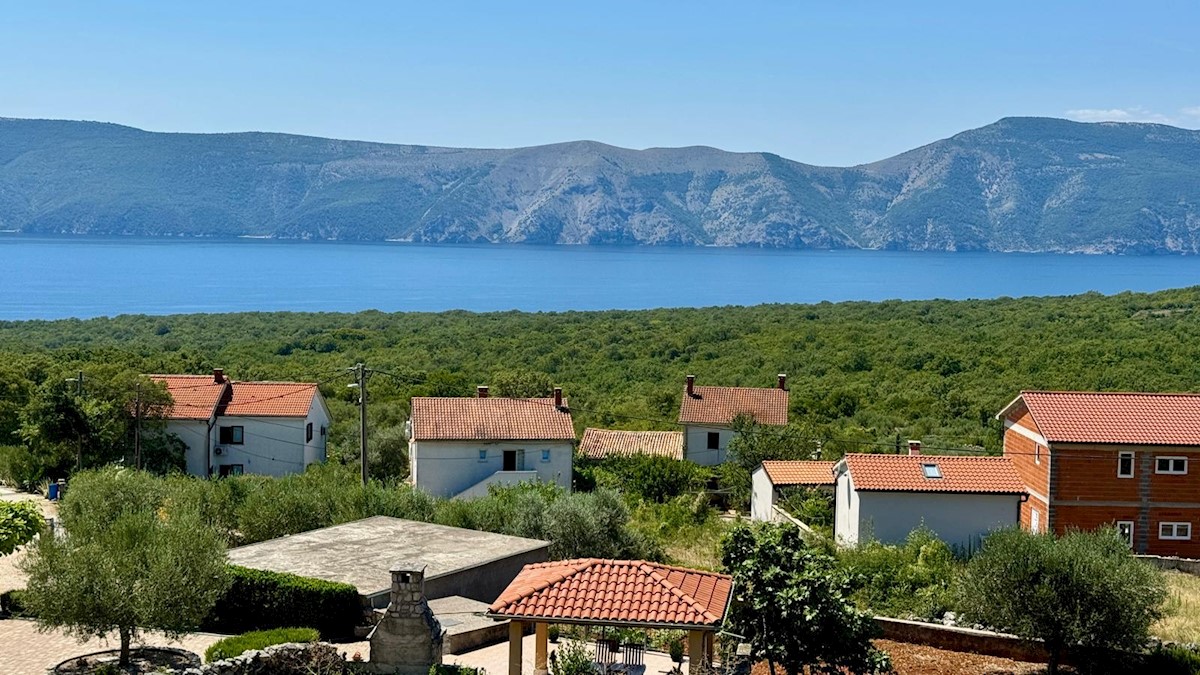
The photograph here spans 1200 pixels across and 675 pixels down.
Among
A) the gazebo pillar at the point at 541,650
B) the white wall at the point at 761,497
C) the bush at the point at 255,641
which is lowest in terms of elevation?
the white wall at the point at 761,497

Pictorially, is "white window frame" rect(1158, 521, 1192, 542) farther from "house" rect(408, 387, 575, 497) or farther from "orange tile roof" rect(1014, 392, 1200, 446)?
"house" rect(408, 387, 575, 497)

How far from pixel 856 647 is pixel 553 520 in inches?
439

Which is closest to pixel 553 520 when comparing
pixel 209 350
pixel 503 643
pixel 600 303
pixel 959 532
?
pixel 503 643

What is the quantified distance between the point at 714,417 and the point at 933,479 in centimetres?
1550

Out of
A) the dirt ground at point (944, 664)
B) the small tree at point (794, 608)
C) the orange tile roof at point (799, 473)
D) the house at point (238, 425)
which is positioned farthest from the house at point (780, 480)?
the small tree at point (794, 608)

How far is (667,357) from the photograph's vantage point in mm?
89250

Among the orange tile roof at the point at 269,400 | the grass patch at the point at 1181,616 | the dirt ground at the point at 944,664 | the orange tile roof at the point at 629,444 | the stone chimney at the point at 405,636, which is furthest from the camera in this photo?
the orange tile roof at the point at 629,444

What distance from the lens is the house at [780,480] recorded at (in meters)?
35.9

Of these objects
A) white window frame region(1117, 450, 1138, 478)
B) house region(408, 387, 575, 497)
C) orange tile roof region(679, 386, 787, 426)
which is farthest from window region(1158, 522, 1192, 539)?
house region(408, 387, 575, 497)

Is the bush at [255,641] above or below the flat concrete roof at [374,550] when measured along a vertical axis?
above

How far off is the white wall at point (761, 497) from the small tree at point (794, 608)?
1795cm

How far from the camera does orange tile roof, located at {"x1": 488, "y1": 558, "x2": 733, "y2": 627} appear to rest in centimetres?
1619

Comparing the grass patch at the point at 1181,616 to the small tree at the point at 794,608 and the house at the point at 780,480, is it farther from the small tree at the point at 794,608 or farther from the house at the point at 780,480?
the house at the point at 780,480

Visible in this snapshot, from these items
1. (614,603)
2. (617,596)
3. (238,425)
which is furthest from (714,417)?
(614,603)
